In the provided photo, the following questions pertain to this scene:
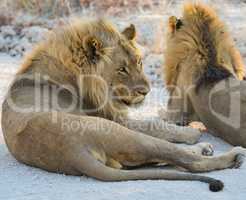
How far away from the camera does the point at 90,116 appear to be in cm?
346

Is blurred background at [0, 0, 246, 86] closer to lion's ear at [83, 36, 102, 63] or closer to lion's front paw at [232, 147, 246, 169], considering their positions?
lion's ear at [83, 36, 102, 63]

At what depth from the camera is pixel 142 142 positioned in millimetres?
3137

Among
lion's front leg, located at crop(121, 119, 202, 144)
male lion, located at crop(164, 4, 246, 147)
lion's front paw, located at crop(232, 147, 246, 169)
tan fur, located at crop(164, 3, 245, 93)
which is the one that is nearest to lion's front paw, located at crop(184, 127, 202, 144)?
lion's front leg, located at crop(121, 119, 202, 144)

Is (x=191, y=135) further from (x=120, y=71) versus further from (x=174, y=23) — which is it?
(x=174, y=23)

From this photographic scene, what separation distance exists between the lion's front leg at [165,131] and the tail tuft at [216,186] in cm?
100

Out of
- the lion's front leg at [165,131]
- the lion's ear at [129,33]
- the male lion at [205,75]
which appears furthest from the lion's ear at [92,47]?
the male lion at [205,75]

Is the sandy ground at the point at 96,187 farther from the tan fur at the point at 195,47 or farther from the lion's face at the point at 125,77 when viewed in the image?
the tan fur at the point at 195,47

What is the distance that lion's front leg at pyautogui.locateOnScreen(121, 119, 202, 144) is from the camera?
3.89 metres

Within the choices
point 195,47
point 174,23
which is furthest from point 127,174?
point 174,23

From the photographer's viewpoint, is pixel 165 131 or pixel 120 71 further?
pixel 165 131

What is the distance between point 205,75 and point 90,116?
3.61 feet

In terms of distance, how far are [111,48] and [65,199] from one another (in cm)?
118

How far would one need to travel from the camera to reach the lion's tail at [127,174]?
301 cm

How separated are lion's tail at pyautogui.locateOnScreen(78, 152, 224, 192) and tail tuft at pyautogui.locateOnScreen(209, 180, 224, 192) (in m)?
0.05
